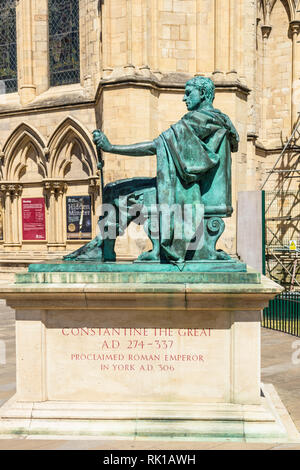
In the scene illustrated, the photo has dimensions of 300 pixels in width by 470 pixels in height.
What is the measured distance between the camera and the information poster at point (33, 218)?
57.8ft

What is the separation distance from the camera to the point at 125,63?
44.0 ft

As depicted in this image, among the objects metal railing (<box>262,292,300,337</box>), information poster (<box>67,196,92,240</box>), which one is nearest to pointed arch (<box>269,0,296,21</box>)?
information poster (<box>67,196,92,240</box>)

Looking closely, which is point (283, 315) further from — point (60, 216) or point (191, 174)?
point (60, 216)

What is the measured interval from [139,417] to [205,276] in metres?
1.33

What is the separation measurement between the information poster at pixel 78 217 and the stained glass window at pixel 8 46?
458 centimetres

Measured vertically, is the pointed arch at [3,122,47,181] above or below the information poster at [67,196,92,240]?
above

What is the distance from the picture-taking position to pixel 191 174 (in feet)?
15.9

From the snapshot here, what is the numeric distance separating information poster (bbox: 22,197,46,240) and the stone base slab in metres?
13.2

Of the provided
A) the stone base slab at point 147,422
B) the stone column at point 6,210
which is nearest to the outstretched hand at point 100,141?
the stone base slab at point 147,422

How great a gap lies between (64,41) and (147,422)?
50.0 ft

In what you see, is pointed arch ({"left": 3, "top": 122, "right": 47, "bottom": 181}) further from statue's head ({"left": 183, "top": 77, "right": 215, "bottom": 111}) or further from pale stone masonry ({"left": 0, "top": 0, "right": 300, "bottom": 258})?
statue's head ({"left": 183, "top": 77, "right": 215, "bottom": 111})

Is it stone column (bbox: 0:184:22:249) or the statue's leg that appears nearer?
the statue's leg

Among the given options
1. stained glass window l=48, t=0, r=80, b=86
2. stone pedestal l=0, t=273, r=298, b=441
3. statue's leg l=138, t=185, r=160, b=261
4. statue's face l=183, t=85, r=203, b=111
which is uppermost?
stained glass window l=48, t=0, r=80, b=86

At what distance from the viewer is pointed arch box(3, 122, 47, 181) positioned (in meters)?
17.4
